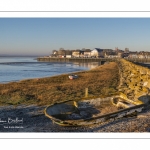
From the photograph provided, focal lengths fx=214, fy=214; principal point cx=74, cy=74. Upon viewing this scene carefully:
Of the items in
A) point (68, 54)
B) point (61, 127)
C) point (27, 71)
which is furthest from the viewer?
point (68, 54)

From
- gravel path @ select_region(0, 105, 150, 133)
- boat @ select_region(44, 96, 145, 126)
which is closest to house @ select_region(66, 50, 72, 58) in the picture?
boat @ select_region(44, 96, 145, 126)

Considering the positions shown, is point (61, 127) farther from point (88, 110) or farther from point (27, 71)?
point (27, 71)

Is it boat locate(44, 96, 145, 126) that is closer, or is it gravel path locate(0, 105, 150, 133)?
gravel path locate(0, 105, 150, 133)

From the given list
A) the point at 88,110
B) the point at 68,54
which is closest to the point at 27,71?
the point at 88,110

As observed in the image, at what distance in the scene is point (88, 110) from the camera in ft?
28.6

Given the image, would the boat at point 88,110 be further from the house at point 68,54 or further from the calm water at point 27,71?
the house at point 68,54

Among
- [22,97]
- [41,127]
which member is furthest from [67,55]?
[41,127]

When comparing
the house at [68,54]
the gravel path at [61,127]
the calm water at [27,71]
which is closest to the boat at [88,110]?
the gravel path at [61,127]

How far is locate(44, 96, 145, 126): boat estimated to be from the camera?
7.06 m

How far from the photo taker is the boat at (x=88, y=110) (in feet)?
23.2

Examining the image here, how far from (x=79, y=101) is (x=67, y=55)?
5232 centimetres

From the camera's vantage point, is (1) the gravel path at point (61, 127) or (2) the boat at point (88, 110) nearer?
(1) the gravel path at point (61, 127)

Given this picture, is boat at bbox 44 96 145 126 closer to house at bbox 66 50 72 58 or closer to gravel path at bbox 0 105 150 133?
gravel path at bbox 0 105 150 133
